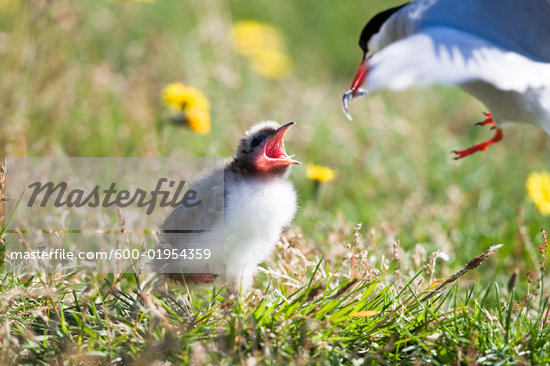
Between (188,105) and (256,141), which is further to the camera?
(188,105)

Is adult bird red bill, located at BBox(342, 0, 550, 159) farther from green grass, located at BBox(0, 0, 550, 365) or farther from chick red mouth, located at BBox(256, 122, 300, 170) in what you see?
green grass, located at BBox(0, 0, 550, 365)

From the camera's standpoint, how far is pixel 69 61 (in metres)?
4.64

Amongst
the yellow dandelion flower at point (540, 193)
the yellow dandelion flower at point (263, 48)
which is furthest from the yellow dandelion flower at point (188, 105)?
the yellow dandelion flower at point (263, 48)

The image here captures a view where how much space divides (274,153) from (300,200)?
129cm

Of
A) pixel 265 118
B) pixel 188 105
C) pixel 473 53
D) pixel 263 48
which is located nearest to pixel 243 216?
pixel 473 53

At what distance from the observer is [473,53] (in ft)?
7.34

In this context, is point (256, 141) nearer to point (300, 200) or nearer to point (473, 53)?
point (473, 53)

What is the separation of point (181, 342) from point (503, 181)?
2.83 m

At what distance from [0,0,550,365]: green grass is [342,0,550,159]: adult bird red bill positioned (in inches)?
18.6

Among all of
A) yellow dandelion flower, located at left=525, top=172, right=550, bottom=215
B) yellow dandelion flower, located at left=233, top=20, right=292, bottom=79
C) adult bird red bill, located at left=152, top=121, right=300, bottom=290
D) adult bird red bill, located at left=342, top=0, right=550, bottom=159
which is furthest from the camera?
yellow dandelion flower, located at left=233, top=20, right=292, bottom=79

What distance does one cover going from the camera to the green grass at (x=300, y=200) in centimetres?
211

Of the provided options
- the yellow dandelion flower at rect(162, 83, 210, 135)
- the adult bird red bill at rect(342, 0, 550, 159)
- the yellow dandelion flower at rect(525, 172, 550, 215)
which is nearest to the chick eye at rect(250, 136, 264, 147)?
the adult bird red bill at rect(342, 0, 550, 159)

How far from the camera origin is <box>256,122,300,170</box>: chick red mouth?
2.42m

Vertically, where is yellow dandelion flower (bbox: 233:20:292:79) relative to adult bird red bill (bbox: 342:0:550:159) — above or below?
above
